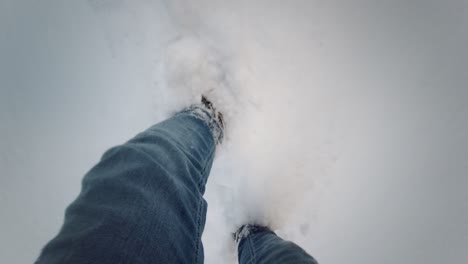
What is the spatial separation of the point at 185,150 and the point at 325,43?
508 mm

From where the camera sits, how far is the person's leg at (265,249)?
57cm

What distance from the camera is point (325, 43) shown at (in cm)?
75

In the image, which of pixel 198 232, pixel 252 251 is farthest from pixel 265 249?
pixel 198 232

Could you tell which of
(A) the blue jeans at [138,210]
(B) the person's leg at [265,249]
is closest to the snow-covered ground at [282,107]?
(B) the person's leg at [265,249]

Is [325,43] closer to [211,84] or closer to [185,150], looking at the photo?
[211,84]

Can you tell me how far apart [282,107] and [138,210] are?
0.63 m

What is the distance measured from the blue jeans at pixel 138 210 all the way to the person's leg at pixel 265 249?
0.25 m

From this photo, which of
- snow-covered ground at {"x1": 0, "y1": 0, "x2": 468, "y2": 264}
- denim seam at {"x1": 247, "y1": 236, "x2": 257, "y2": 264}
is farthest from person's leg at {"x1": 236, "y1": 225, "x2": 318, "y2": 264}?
snow-covered ground at {"x1": 0, "y1": 0, "x2": 468, "y2": 264}

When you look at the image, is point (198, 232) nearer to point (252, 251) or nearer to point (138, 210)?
point (138, 210)

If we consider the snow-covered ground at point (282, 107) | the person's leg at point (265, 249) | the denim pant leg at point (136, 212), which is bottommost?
the denim pant leg at point (136, 212)

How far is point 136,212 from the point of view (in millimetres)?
294

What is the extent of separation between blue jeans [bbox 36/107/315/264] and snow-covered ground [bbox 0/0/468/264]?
416 millimetres

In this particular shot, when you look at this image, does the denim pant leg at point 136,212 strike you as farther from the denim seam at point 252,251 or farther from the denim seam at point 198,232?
the denim seam at point 252,251

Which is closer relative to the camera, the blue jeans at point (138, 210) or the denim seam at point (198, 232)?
the blue jeans at point (138, 210)
